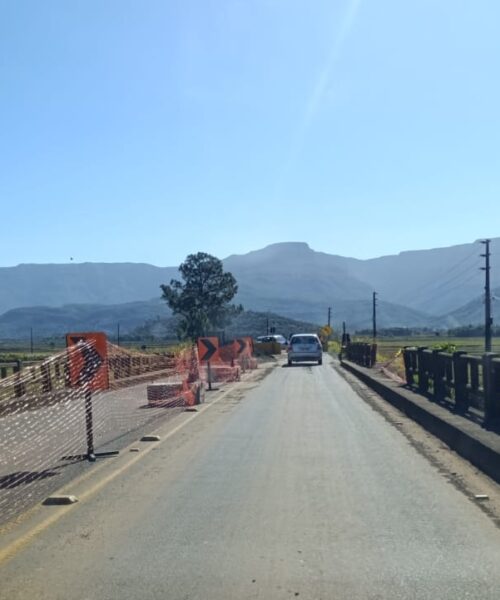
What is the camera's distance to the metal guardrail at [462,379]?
12.9 metres

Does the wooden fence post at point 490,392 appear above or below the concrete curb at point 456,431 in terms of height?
above

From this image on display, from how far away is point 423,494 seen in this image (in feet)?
30.1

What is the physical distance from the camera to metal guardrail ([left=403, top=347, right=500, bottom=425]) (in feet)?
42.2

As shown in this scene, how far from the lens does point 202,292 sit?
267ft

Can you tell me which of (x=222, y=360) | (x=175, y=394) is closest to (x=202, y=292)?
(x=222, y=360)

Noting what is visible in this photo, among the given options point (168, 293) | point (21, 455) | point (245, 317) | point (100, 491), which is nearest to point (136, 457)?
point (21, 455)

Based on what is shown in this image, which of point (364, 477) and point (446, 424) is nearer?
point (364, 477)

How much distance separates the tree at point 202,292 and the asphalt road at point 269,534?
218 ft

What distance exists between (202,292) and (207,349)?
2182 inches

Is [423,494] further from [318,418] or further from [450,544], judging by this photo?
[318,418]

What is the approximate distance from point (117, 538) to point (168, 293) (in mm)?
72349

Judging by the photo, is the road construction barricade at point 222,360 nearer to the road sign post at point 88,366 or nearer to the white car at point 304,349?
the white car at point 304,349

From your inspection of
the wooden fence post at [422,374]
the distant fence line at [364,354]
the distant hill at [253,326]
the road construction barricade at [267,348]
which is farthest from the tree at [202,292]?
the wooden fence post at [422,374]

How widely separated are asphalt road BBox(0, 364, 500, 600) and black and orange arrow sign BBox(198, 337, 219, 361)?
12970 millimetres
